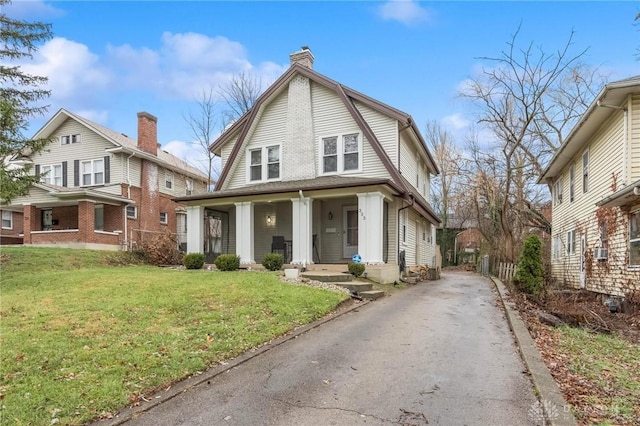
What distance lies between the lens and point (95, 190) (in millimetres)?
22500

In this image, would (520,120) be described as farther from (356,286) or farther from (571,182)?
(356,286)

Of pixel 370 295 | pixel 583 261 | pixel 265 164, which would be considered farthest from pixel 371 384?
pixel 265 164

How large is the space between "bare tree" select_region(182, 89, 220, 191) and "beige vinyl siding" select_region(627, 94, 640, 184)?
2518 cm

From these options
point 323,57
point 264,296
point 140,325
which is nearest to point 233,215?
point 323,57

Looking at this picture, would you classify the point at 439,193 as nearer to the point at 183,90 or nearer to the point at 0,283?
the point at 183,90

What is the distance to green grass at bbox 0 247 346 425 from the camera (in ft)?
13.7

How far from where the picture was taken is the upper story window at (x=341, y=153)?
16234 millimetres

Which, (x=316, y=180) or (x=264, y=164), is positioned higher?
(x=264, y=164)

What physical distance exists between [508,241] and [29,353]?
23113mm

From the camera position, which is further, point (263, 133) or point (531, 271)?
point (263, 133)

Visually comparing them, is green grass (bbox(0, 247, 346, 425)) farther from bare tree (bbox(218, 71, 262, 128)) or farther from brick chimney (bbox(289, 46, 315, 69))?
bare tree (bbox(218, 71, 262, 128))

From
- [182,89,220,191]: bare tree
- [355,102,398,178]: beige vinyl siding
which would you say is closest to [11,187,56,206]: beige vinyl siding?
[182,89,220,191]: bare tree

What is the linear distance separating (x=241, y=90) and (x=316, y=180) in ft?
55.8

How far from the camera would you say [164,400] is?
420cm
